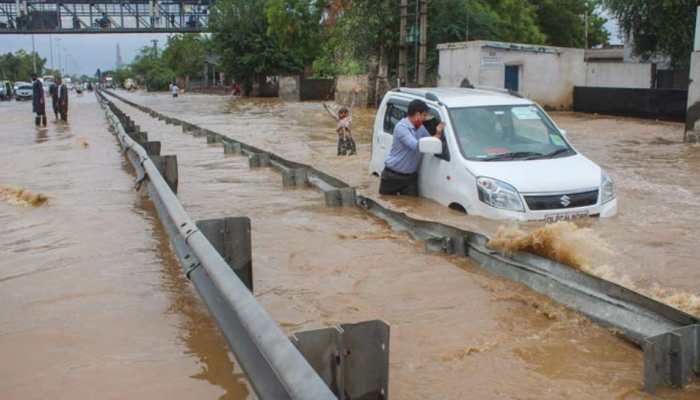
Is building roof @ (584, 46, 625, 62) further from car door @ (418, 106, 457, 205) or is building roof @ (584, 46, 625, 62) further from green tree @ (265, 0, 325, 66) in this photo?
car door @ (418, 106, 457, 205)

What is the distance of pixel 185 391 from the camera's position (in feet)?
13.3

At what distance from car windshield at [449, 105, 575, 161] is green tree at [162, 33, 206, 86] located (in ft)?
280

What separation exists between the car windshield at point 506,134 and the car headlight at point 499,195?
0.49 meters

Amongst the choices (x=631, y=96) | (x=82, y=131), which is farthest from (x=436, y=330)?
(x=631, y=96)

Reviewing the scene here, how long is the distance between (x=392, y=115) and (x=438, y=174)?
1.81m

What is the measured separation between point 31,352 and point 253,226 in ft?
13.9

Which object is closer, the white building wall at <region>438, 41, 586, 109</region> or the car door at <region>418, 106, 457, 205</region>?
the car door at <region>418, 106, 457, 205</region>

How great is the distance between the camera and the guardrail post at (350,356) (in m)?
3.19

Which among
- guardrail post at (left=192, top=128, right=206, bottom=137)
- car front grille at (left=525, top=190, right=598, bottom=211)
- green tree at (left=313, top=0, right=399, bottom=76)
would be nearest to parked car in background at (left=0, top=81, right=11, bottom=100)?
green tree at (left=313, top=0, right=399, bottom=76)

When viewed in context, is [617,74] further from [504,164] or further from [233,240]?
[233,240]

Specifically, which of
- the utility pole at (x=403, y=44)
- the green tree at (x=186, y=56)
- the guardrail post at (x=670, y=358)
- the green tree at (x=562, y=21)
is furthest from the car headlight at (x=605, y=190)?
the green tree at (x=186, y=56)

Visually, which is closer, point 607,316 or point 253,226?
point 607,316

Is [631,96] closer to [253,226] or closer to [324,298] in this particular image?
[253,226]

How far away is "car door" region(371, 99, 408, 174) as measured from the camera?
33.4 feet
